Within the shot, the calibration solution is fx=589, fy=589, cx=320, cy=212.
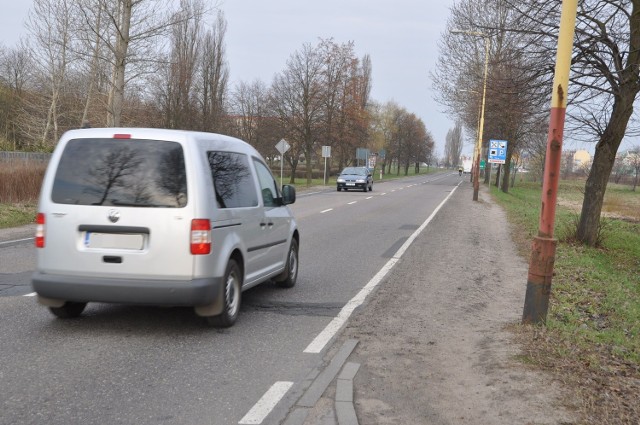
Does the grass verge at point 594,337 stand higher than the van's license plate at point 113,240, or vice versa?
the van's license plate at point 113,240

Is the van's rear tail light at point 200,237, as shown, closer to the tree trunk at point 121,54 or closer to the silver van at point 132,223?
the silver van at point 132,223

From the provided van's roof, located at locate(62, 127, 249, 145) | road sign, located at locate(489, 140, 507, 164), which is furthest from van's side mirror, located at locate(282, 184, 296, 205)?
road sign, located at locate(489, 140, 507, 164)

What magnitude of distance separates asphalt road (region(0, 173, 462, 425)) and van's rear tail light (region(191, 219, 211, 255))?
2.79ft

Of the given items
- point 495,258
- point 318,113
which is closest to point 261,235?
point 495,258

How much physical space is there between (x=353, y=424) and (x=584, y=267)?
8.33 metres

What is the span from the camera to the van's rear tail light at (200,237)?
17.1 ft

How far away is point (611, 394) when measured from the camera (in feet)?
13.4

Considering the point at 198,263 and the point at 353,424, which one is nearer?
the point at 353,424

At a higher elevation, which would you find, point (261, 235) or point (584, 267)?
point (261, 235)

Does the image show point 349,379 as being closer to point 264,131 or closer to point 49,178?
point 49,178

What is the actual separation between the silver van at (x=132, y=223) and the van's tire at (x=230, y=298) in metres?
0.08

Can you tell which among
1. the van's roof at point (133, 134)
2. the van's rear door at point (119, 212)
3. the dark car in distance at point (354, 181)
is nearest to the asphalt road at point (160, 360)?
the van's rear door at point (119, 212)

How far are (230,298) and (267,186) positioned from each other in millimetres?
1769

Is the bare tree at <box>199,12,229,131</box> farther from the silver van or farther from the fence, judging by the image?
the silver van
